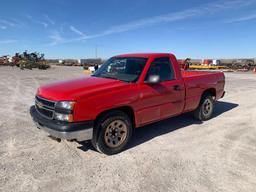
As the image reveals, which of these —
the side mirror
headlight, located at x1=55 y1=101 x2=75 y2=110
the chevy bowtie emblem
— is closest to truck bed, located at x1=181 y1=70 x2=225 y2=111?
the side mirror

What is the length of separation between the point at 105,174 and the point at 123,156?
2.31 feet

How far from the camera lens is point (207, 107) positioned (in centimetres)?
662

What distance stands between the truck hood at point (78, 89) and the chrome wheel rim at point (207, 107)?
3.17 meters

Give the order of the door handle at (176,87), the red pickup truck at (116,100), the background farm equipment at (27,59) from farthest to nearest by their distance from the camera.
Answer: the background farm equipment at (27,59) < the door handle at (176,87) < the red pickup truck at (116,100)

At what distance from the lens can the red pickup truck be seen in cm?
383

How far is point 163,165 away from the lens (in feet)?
12.8

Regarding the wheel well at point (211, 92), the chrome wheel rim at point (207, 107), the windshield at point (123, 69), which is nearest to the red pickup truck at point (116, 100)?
the windshield at point (123, 69)

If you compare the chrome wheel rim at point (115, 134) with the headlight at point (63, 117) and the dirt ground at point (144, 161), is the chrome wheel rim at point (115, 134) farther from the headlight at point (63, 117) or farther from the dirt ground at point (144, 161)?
the headlight at point (63, 117)

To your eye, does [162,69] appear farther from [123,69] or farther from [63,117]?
[63,117]

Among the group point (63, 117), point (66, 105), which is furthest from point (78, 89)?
point (63, 117)

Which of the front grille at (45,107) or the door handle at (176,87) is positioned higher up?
the door handle at (176,87)

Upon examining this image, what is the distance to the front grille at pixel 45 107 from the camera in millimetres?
4016

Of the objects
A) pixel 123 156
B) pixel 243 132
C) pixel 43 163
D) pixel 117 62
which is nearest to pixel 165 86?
pixel 117 62

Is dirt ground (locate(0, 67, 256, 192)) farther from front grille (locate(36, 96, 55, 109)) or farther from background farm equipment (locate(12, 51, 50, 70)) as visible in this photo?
background farm equipment (locate(12, 51, 50, 70))
